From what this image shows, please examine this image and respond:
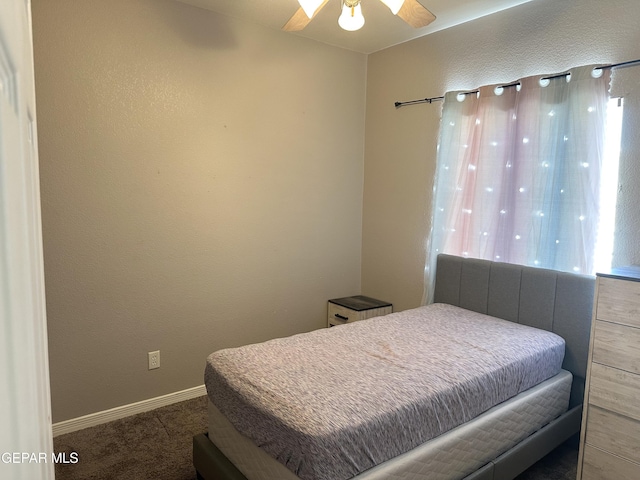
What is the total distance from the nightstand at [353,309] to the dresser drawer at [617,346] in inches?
64.4

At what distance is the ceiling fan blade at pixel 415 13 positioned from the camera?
192cm

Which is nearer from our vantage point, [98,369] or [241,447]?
[241,447]

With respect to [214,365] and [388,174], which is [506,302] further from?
[214,365]

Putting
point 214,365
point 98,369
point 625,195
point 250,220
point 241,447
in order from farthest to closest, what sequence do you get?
point 250,220
point 98,369
point 625,195
point 214,365
point 241,447

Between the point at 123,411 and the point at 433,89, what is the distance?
3.07 meters

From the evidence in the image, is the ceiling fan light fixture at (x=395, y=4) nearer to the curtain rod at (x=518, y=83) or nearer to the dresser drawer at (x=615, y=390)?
the curtain rod at (x=518, y=83)

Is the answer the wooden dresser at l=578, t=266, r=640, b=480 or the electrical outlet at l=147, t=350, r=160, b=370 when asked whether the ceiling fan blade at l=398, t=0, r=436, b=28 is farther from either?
the electrical outlet at l=147, t=350, r=160, b=370

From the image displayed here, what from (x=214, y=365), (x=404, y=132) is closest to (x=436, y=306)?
(x=404, y=132)

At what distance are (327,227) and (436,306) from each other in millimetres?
1104

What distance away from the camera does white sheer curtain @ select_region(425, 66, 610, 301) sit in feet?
7.59

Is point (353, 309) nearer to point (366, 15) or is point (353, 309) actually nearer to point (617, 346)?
point (617, 346)

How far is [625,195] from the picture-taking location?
2.25m


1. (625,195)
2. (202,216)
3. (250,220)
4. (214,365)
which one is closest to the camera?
(214,365)

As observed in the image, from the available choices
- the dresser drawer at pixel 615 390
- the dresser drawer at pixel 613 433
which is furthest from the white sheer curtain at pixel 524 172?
the dresser drawer at pixel 613 433
